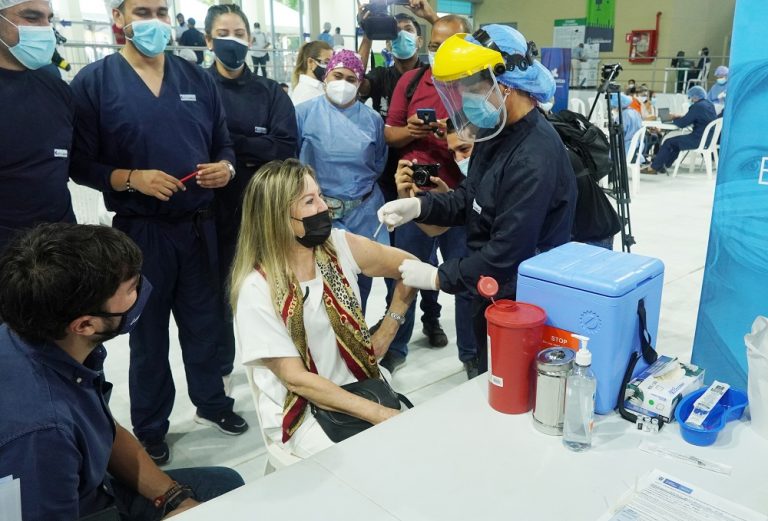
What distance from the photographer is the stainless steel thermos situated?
1220mm

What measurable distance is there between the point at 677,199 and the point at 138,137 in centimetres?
673

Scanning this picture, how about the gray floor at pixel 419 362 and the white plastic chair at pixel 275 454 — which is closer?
the white plastic chair at pixel 275 454

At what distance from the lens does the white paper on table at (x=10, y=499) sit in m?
0.99

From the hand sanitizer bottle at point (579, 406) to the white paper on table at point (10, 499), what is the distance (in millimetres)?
978

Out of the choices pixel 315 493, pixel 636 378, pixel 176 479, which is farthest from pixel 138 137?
pixel 636 378

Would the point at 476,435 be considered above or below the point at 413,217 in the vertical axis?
below

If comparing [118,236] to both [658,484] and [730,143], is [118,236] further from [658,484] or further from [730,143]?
[730,143]

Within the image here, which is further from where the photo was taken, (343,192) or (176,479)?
(343,192)

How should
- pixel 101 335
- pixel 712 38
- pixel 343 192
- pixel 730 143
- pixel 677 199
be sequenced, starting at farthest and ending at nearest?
pixel 712 38
pixel 677 199
pixel 343 192
pixel 730 143
pixel 101 335

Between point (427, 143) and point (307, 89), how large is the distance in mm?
872

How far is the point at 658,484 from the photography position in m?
1.09

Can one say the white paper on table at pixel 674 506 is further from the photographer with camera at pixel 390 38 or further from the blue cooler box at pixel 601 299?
the photographer with camera at pixel 390 38

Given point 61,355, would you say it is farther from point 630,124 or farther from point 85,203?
point 630,124

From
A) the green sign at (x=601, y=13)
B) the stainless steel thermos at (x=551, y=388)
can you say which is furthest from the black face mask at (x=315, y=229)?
the green sign at (x=601, y=13)
